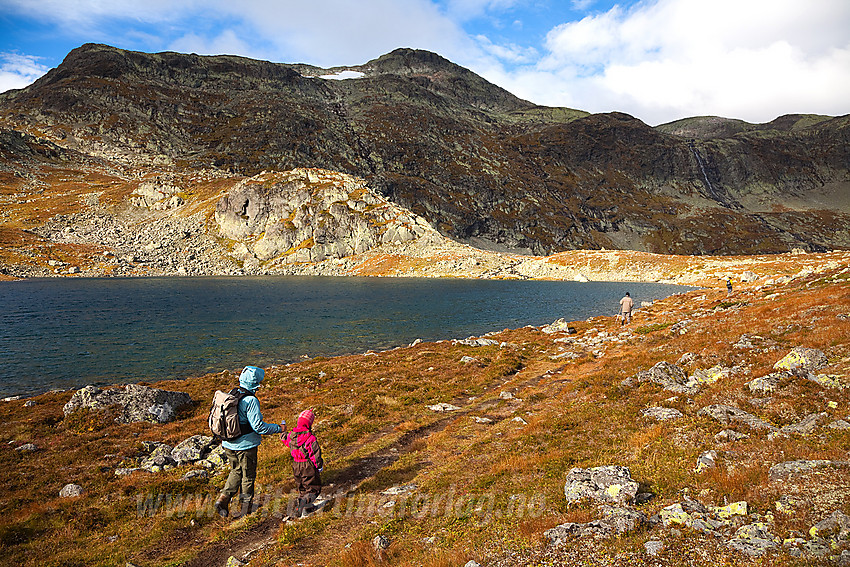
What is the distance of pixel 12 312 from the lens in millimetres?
56844

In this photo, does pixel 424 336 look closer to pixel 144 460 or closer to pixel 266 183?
pixel 144 460

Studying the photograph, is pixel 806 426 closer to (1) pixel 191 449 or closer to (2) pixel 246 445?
(2) pixel 246 445

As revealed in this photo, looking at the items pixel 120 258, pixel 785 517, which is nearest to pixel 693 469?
pixel 785 517

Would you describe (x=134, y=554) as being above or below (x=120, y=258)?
below

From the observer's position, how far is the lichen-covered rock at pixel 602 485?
28.8 ft

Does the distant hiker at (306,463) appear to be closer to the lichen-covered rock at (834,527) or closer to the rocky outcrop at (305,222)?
the lichen-covered rock at (834,527)

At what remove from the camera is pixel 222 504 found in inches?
Answer: 458

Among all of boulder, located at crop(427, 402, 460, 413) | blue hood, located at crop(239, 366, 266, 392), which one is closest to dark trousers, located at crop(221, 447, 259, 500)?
blue hood, located at crop(239, 366, 266, 392)

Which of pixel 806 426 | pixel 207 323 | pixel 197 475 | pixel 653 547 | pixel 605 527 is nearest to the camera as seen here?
pixel 653 547

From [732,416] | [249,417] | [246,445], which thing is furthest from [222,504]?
[732,416]

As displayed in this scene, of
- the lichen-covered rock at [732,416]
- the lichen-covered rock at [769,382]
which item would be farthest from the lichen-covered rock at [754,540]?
the lichen-covered rock at [769,382]

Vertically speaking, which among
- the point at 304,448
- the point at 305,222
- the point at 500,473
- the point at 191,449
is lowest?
the point at 191,449

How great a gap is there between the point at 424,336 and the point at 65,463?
127 feet

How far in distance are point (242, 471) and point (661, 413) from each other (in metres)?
14.1
